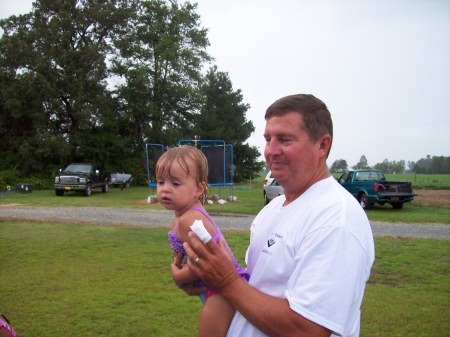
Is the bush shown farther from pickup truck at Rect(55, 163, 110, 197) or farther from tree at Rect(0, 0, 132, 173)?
pickup truck at Rect(55, 163, 110, 197)

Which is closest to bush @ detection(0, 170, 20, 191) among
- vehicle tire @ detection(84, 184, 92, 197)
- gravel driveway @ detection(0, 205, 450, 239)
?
vehicle tire @ detection(84, 184, 92, 197)

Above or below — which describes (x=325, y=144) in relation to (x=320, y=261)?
above

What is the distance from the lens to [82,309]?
207 inches

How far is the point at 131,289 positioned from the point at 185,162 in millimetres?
4067

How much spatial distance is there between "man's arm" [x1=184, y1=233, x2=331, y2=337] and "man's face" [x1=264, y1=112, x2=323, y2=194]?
46cm

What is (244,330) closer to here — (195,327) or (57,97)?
(195,327)

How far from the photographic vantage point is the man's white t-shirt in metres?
1.48

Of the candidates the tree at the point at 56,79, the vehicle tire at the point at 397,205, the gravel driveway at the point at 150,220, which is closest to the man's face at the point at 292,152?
the gravel driveway at the point at 150,220

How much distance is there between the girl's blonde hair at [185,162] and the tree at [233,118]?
44.8 m

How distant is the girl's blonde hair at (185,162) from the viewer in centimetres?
262

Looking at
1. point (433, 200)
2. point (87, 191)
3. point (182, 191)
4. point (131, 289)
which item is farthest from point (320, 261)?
point (87, 191)

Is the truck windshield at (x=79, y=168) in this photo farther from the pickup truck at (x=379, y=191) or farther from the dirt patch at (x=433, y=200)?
the dirt patch at (x=433, y=200)

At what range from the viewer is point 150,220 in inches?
547

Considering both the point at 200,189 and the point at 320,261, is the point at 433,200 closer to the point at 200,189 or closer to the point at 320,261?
the point at 200,189
